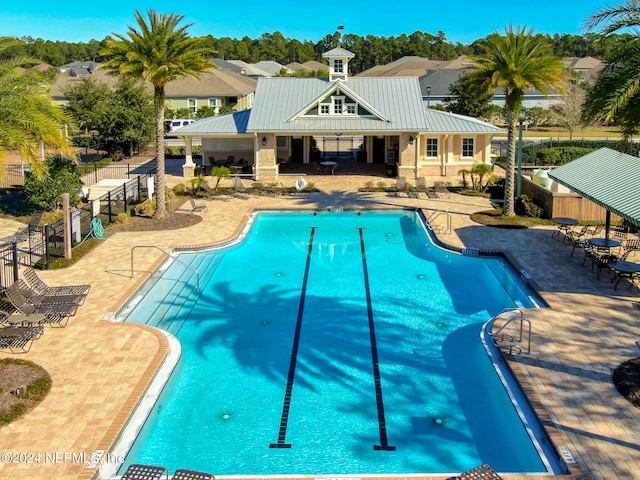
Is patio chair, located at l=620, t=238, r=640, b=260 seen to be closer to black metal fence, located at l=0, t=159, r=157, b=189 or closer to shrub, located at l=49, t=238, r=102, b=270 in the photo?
shrub, located at l=49, t=238, r=102, b=270

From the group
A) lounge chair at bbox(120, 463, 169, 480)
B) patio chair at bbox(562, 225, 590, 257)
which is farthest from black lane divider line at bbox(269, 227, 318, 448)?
patio chair at bbox(562, 225, 590, 257)

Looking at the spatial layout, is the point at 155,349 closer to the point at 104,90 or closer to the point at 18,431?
the point at 18,431

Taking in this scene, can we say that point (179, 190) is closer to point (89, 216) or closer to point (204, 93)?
point (89, 216)

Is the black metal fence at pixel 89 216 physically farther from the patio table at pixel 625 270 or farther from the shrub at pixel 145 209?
the patio table at pixel 625 270

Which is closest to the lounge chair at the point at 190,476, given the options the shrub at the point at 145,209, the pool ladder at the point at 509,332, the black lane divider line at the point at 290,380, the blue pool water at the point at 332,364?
the blue pool water at the point at 332,364

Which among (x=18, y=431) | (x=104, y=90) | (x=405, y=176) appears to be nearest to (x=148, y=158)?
(x=104, y=90)

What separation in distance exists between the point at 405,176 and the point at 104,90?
26.6 m

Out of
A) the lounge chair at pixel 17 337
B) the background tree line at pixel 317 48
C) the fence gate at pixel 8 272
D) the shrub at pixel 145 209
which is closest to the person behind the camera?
the lounge chair at pixel 17 337

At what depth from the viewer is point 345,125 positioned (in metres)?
35.4

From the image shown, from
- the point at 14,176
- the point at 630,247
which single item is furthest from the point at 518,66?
the point at 14,176

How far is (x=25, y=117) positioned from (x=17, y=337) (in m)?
4.84

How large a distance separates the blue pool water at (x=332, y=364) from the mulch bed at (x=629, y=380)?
215 cm

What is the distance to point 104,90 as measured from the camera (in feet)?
163

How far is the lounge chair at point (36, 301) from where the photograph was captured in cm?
1564
